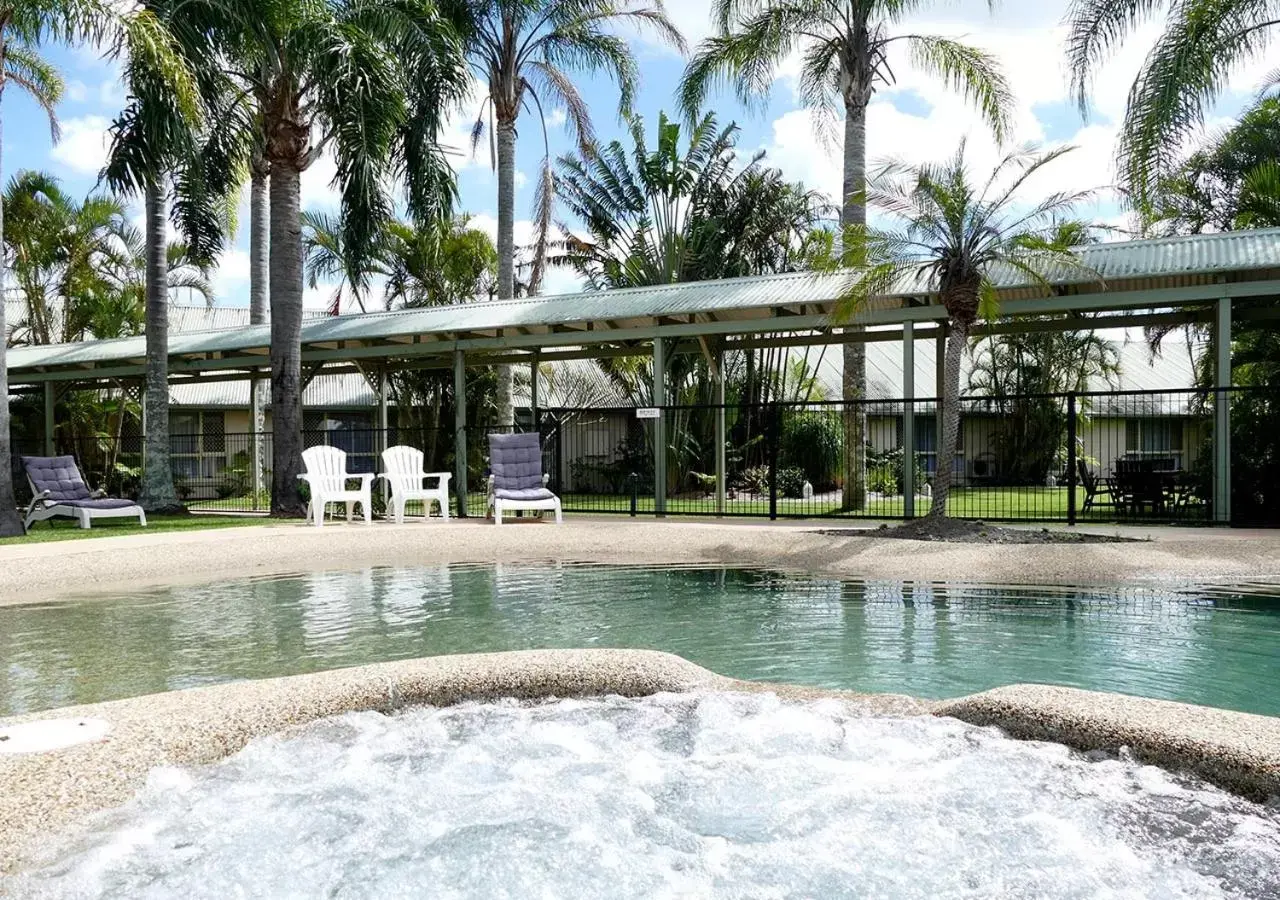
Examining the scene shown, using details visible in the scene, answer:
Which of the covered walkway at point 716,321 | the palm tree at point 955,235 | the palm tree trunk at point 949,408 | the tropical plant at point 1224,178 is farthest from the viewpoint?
the tropical plant at point 1224,178

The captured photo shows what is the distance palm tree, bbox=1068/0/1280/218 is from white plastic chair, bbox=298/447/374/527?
34.9ft

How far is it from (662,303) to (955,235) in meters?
5.00

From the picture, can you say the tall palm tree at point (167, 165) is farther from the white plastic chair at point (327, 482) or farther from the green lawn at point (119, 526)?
the white plastic chair at point (327, 482)

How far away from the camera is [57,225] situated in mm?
24469

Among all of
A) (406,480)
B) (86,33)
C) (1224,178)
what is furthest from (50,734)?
(1224,178)

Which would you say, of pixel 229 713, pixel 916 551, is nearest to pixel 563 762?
pixel 229 713

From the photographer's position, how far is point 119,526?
13.6m

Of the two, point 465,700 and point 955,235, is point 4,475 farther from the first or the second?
point 955,235

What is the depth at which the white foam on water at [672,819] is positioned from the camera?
318cm

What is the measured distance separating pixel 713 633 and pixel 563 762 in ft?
8.79

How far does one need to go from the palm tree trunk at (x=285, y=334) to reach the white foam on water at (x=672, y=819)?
11164 mm

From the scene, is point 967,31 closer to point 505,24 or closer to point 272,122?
point 505,24

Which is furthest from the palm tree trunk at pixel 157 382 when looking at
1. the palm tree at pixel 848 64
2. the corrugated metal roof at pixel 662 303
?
the palm tree at pixel 848 64

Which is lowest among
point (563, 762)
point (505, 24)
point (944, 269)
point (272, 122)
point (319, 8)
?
point (563, 762)
